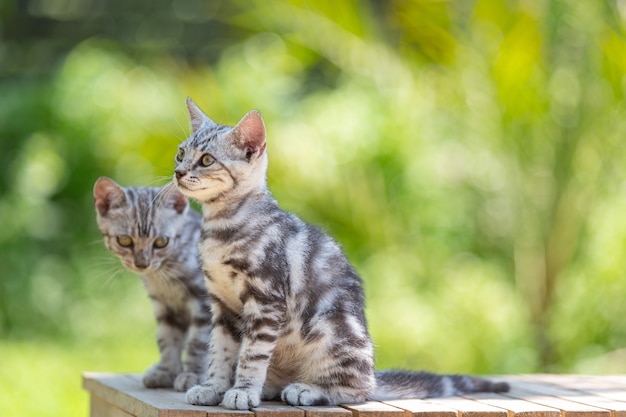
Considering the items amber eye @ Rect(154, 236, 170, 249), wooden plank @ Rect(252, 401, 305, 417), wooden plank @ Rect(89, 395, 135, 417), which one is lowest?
wooden plank @ Rect(252, 401, 305, 417)

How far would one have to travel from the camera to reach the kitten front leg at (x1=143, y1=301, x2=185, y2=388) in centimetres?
379

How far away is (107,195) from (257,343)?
3.26ft

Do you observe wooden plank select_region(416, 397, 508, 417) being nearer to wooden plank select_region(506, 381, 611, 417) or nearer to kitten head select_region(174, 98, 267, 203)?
wooden plank select_region(506, 381, 611, 417)

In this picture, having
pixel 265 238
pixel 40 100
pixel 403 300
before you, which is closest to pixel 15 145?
pixel 40 100

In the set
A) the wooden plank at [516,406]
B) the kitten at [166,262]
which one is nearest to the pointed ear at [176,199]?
the kitten at [166,262]

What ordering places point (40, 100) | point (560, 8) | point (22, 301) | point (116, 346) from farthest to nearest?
point (40, 100)
point (22, 301)
point (116, 346)
point (560, 8)

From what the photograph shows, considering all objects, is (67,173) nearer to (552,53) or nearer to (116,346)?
(116,346)

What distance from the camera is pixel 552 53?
22.4 ft

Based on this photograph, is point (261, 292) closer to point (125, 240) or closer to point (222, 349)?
point (222, 349)

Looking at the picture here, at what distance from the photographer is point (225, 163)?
3.26m

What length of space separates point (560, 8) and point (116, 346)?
4.24 m

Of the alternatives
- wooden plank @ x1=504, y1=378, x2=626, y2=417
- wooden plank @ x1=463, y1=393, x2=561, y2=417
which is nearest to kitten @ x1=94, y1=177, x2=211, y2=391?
wooden plank @ x1=463, y1=393, x2=561, y2=417

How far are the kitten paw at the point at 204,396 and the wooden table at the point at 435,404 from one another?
3 centimetres

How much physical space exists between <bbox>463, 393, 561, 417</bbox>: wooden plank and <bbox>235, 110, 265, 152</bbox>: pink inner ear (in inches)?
47.0
